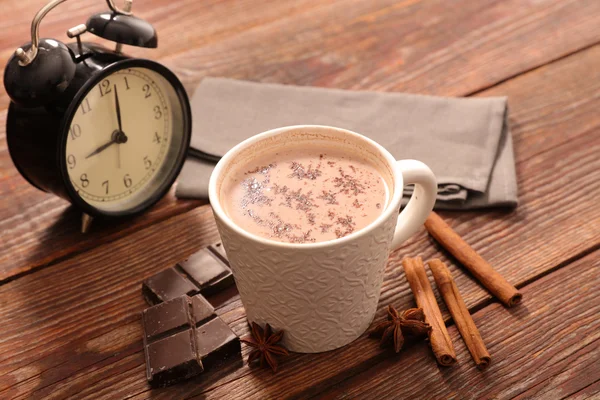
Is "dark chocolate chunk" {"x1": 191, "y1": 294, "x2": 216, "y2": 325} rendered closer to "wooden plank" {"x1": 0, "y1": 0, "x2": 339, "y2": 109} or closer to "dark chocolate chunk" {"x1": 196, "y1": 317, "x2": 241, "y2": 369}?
"dark chocolate chunk" {"x1": 196, "y1": 317, "x2": 241, "y2": 369}

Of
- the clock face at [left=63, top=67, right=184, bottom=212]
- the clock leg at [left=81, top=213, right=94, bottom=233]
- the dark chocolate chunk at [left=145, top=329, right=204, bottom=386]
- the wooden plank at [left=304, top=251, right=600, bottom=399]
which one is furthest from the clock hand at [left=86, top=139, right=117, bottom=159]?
the wooden plank at [left=304, top=251, right=600, bottom=399]

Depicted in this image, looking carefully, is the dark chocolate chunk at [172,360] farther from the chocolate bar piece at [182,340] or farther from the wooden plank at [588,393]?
the wooden plank at [588,393]

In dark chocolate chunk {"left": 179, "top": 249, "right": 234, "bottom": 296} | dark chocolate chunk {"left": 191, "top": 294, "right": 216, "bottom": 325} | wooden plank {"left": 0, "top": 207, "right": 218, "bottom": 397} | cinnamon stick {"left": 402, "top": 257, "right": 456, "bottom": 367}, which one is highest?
cinnamon stick {"left": 402, "top": 257, "right": 456, "bottom": 367}

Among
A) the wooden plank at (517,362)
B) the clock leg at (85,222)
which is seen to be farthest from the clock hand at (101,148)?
the wooden plank at (517,362)

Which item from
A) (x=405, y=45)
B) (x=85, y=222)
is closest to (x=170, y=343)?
(x=85, y=222)

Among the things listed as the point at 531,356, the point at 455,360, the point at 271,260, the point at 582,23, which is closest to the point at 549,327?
the point at 531,356

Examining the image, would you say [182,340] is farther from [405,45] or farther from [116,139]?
[405,45]
